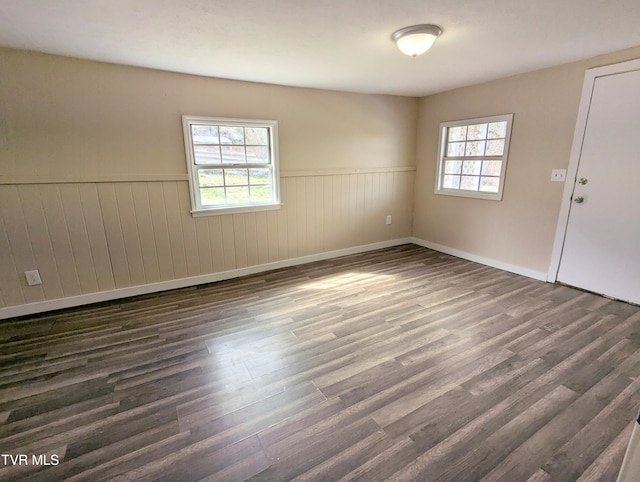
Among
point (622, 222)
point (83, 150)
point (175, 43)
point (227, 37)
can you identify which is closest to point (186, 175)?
point (83, 150)

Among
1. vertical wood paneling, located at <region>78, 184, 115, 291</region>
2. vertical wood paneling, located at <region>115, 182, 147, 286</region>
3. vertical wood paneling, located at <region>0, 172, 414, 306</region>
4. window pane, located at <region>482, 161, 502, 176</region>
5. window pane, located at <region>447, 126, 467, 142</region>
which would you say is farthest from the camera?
window pane, located at <region>447, 126, 467, 142</region>

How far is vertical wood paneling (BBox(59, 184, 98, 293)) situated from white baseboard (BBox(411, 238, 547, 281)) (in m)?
4.45

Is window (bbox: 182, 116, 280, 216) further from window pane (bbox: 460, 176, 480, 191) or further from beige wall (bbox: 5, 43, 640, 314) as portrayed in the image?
window pane (bbox: 460, 176, 480, 191)

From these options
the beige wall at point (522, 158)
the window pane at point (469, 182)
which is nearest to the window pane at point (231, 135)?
the beige wall at point (522, 158)

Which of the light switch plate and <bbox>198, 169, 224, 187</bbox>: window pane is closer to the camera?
the light switch plate

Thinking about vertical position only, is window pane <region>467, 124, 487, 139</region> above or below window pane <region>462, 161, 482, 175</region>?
above

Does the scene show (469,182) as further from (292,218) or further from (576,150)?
(292,218)

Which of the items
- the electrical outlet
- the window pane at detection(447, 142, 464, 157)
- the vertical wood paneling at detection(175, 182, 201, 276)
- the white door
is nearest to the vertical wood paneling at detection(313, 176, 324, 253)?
the vertical wood paneling at detection(175, 182, 201, 276)

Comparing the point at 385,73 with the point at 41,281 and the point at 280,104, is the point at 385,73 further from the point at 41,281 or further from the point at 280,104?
the point at 41,281

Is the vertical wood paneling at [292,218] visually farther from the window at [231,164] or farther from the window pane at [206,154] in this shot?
the window pane at [206,154]

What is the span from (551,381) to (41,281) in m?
4.27

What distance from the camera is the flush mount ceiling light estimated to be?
2.09m

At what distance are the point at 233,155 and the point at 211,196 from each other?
1.79ft

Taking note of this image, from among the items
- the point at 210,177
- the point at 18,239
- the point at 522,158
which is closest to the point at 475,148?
the point at 522,158
